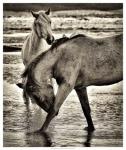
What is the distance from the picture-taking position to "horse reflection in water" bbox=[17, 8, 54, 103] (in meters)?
4.12

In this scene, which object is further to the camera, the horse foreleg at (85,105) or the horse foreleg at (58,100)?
the horse foreleg at (85,105)

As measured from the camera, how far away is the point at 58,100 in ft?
13.3

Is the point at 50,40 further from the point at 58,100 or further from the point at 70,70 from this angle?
the point at 58,100

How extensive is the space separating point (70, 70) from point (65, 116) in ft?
1.24

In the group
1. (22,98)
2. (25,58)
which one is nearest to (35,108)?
(22,98)

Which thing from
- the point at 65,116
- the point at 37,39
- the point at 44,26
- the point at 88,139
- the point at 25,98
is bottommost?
the point at 88,139

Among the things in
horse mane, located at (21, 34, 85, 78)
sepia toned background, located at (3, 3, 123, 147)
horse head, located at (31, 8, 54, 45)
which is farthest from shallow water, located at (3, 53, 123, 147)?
horse head, located at (31, 8, 54, 45)

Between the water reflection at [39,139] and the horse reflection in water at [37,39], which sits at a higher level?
the horse reflection in water at [37,39]

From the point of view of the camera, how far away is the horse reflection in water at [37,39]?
13.5ft

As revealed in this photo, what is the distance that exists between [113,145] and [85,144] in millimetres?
211

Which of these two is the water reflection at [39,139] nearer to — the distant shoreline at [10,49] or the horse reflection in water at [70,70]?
the horse reflection in water at [70,70]

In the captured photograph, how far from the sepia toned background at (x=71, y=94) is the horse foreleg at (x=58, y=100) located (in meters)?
0.07

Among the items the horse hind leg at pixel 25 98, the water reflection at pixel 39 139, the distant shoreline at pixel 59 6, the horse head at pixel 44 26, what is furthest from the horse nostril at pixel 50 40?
the water reflection at pixel 39 139

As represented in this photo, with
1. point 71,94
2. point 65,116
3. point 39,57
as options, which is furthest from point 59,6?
point 65,116
